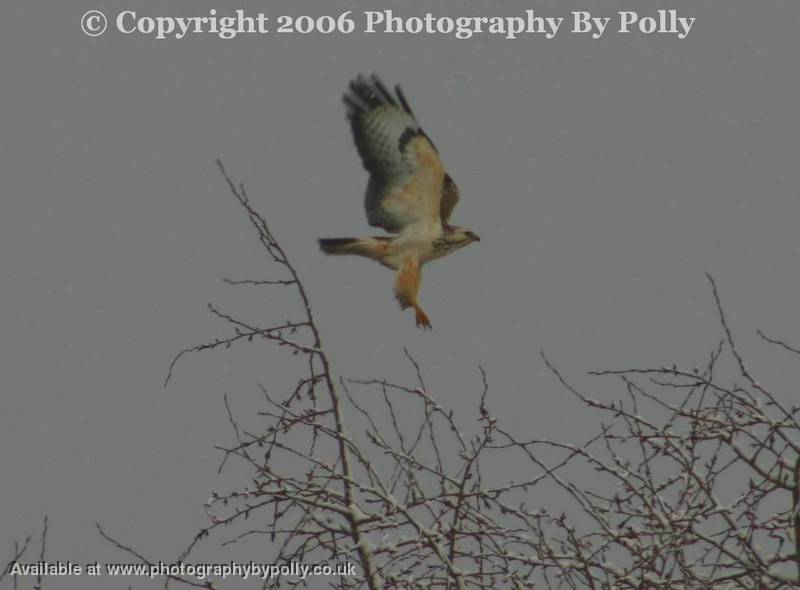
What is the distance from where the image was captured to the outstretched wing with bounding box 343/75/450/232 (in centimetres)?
871

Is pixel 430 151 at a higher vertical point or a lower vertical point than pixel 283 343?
higher

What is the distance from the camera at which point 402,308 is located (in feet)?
28.3

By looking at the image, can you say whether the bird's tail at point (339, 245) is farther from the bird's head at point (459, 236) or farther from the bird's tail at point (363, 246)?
the bird's head at point (459, 236)

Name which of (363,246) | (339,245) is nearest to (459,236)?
(363,246)

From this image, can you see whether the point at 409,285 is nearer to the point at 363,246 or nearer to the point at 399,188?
the point at 363,246

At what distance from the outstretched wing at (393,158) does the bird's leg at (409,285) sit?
0.28 metres

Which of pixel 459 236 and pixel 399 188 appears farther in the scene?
pixel 459 236

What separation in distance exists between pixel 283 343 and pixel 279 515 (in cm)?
62

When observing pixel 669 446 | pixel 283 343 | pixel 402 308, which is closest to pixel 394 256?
pixel 402 308

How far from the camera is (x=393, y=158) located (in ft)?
28.8

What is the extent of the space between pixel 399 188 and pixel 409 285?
2.17 feet

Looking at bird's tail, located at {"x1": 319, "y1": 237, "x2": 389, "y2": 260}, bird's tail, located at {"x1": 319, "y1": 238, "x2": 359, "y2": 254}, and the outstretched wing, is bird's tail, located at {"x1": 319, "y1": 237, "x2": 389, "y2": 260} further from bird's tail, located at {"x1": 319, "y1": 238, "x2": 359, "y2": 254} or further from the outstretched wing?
the outstretched wing

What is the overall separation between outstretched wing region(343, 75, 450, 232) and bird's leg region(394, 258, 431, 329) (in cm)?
28

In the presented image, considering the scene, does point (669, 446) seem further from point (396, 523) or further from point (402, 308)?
point (402, 308)
